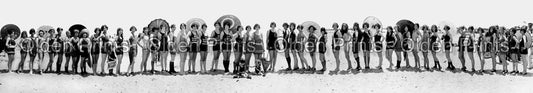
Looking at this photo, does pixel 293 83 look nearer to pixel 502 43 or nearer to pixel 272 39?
pixel 272 39

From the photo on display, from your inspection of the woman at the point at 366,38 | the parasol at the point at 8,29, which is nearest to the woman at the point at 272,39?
the woman at the point at 366,38

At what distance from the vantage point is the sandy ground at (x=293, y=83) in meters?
15.7

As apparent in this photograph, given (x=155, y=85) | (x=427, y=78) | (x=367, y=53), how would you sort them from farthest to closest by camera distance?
(x=367, y=53)
(x=427, y=78)
(x=155, y=85)

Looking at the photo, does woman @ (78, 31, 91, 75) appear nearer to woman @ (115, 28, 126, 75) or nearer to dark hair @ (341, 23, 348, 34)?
woman @ (115, 28, 126, 75)

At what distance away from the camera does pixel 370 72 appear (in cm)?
1842

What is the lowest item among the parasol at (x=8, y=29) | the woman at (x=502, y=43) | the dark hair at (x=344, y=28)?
the woman at (x=502, y=43)

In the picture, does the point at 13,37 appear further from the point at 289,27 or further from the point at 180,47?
the point at 289,27

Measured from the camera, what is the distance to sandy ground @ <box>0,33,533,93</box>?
51.5 ft

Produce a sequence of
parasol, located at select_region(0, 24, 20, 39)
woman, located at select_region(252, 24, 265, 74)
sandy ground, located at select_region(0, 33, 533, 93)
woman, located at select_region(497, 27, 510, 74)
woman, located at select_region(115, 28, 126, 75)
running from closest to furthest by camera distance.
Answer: sandy ground, located at select_region(0, 33, 533, 93) → woman, located at select_region(115, 28, 126, 75) → woman, located at select_region(252, 24, 265, 74) → woman, located at select_region(497, 27, 510, 74) → parasol, located at select_region(0, 24, 20, 39)

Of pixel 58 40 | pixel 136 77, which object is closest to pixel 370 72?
pixel 136 77

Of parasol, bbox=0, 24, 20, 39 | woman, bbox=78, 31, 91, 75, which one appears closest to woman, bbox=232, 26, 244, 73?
woman, bbox=78, 31, 91, 75

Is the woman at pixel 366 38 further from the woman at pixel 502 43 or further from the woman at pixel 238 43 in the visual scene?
the woman at pixel 502 43

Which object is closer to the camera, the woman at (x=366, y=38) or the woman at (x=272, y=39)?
the woman at (x=272, y=39)

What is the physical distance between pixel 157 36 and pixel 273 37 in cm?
395
